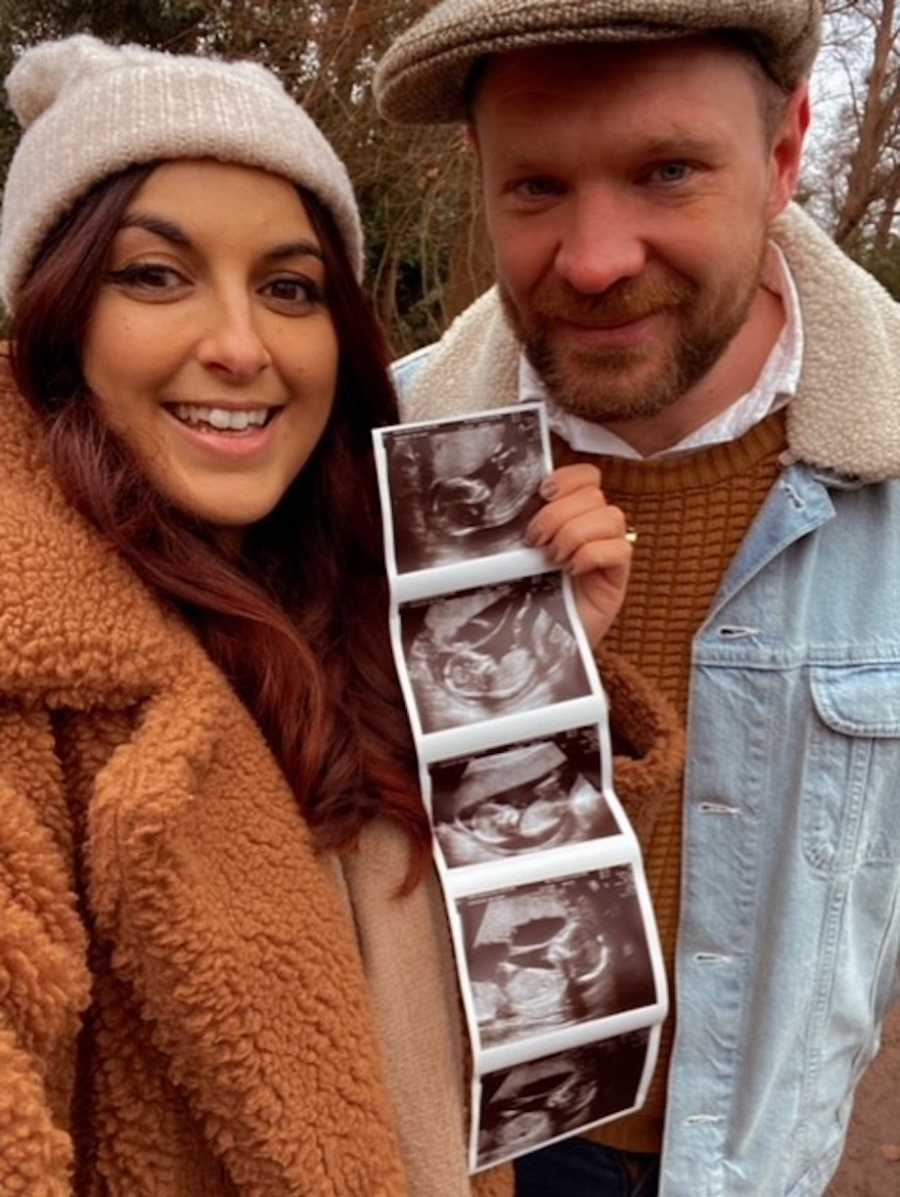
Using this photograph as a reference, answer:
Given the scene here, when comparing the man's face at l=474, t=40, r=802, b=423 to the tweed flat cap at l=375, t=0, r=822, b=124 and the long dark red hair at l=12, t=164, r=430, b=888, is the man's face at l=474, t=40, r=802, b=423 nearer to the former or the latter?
the tweed flat cap at l=375, t=0, r=822, b=124

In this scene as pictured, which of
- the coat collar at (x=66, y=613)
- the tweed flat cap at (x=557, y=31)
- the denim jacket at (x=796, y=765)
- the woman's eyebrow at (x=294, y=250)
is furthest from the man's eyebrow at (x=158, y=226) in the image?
the denim jacket at (x=796, y=765)

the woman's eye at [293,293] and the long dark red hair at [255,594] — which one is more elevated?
the woman's eye at [293,293]

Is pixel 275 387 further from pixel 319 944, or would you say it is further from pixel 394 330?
pixel 394 330

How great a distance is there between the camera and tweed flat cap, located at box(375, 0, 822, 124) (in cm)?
128

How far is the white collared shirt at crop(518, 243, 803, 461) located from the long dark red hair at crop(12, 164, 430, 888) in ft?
1.18

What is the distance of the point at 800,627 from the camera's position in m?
1.64

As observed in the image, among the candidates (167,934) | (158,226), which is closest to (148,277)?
(158,226)

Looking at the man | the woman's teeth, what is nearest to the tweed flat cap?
the man

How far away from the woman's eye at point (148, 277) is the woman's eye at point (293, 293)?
12cm

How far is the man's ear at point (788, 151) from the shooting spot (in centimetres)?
158

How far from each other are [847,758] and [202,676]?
99 cm

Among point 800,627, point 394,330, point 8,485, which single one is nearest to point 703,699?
point 800,627

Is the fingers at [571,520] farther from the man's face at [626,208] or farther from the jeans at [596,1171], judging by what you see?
the jeans at [596,1171]

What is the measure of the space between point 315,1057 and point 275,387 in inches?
30.6
